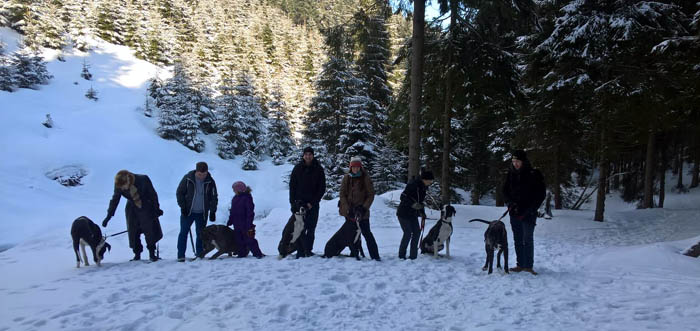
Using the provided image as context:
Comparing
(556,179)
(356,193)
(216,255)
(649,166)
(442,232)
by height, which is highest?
(649,166)

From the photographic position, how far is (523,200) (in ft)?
19.1

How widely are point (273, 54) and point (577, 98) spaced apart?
49030 millimetres

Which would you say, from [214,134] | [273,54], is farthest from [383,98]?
[273,54]

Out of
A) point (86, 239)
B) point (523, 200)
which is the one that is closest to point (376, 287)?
point (523, 200)

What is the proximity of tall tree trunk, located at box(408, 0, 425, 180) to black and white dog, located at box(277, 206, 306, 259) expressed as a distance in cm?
371

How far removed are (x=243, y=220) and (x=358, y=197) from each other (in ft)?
8.02

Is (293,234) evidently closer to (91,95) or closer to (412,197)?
(412,197)

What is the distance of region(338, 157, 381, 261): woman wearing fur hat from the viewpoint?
684 cm

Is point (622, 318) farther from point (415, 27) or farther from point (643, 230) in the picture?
point (643, 230)

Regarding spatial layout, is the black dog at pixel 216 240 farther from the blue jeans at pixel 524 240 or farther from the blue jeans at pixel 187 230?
the blue jeans at pixel 524 240

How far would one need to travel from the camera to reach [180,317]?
4016mm

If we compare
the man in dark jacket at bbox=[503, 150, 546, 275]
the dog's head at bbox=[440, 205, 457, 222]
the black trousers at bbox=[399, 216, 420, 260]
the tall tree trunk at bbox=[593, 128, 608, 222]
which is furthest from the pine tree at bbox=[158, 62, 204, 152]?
the man in dark jacket at bbox=[503, 150, 546, 275]

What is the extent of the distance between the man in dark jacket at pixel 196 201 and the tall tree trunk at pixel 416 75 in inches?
200

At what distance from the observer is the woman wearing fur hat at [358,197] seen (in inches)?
269
